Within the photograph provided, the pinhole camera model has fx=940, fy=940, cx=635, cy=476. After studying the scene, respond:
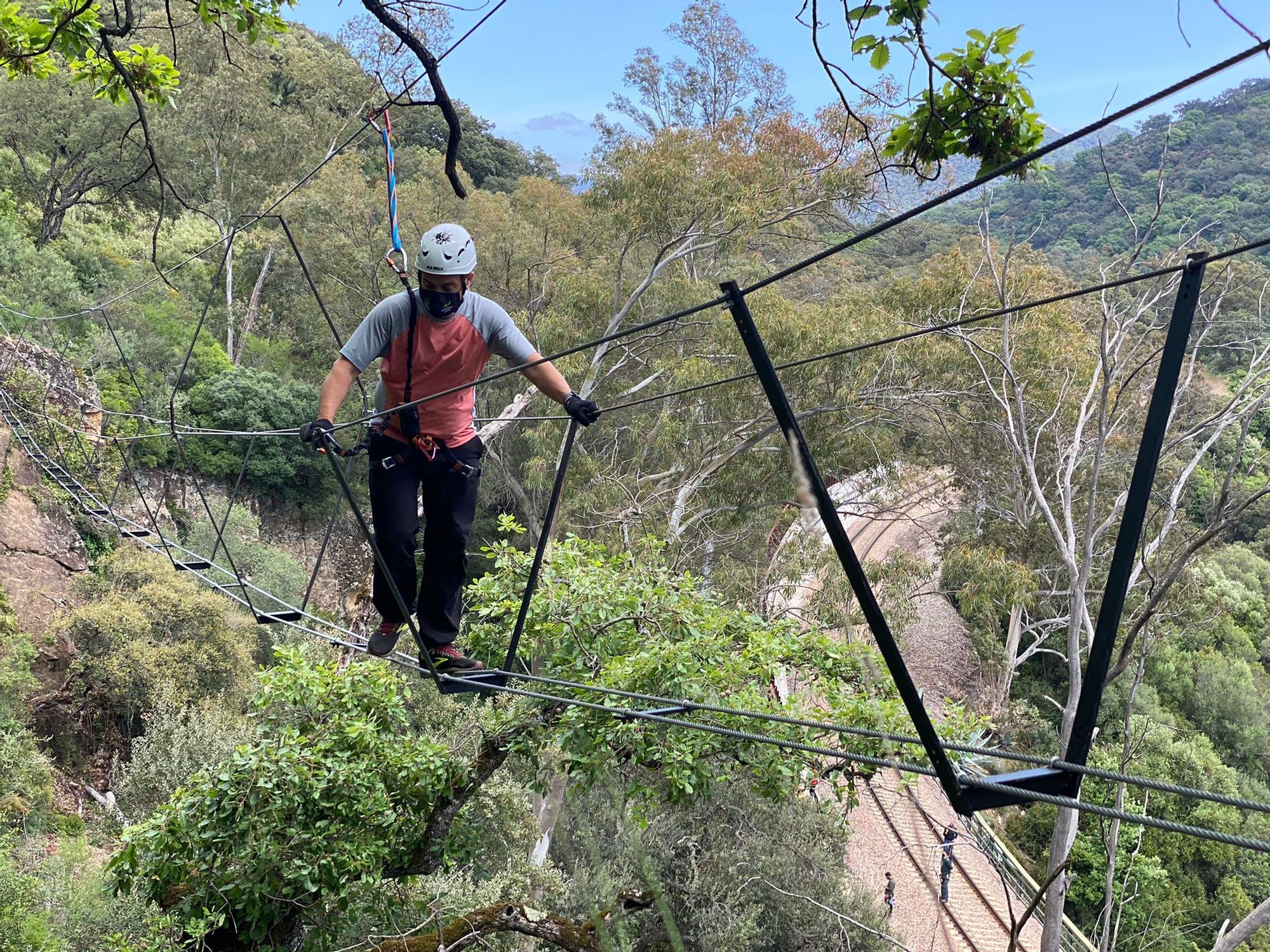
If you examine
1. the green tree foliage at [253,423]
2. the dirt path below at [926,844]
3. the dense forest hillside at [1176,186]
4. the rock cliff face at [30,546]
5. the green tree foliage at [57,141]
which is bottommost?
the dirt path below at [926,844]

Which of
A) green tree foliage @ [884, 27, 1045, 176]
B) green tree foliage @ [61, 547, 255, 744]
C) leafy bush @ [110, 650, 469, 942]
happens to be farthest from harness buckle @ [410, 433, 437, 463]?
green tree foliage @ [61, 547, 255, 744]

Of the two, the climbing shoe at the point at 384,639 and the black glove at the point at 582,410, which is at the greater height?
the black glove at the point at 582,410

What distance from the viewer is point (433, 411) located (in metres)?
2.87

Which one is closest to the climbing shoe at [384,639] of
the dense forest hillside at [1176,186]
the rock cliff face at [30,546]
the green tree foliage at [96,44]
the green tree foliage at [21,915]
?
the green tree foliage at [96,44]

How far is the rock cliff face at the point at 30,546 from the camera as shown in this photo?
9.67 m

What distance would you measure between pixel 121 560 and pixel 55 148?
11.1 m

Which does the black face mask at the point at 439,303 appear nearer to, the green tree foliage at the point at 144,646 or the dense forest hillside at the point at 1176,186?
the green tree foliage at the point at 144,646

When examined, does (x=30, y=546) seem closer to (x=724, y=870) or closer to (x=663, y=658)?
(x=724, y=870)

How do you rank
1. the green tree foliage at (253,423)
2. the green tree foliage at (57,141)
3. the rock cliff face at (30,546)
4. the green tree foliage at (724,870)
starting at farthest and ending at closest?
the green tree foliage at (57,141) < the green tree foliage at (253,423) < the rock cliff face at (30,546) < the green tree foliage at (724,870)

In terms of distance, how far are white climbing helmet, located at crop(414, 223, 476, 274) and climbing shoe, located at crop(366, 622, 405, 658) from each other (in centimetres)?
120

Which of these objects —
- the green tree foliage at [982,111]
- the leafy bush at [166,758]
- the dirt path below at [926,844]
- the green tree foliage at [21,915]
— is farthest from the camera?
the dirt path below at [926,844]

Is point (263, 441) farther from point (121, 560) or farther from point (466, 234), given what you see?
point (466, 234)

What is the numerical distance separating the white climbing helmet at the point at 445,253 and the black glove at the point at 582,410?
0.48 meters

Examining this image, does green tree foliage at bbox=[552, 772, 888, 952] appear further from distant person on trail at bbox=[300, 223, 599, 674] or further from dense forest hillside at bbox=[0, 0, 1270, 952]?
distant person on trail at bbox=[300, 223, 599, 674]
